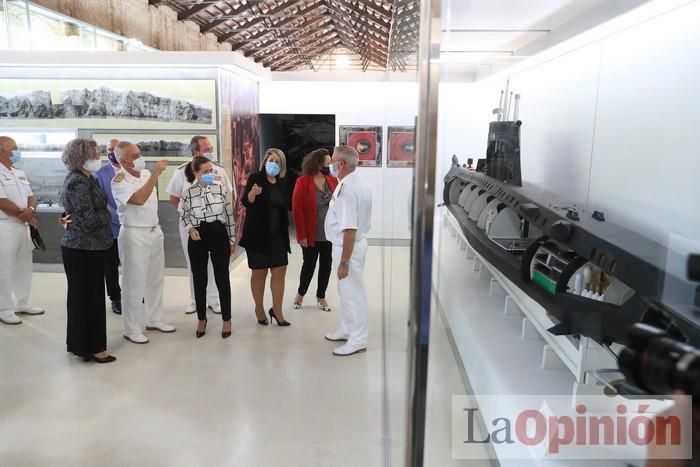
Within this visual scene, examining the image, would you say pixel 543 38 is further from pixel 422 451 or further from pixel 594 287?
pixel 422 451

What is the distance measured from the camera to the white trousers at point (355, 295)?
4086 millimetres

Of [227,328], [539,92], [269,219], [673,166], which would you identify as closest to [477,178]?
[539,92]

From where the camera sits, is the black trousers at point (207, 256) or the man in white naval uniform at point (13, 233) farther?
the man in white naval uniform at point (13, 233)

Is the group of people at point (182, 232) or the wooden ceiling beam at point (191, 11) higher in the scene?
the wooden ceiling beam at point (191, 11)

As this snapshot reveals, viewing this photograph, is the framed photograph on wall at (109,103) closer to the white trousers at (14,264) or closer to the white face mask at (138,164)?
the white trousers at (14,264)

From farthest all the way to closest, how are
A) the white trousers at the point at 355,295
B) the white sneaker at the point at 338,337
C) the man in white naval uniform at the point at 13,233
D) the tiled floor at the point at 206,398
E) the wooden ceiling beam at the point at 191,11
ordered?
the wooden ceiling beam at the point at 191,11, the man in white naval uniform at the point at 13,233, the white sneaker at the point at 338,337, the white trousers at the point at 355,295, the tiled floor at the point at 206,398

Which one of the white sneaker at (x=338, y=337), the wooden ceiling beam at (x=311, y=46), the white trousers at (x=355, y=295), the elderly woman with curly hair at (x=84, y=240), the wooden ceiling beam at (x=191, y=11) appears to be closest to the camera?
the elderly woman with curly hair at (x=84, y=240)

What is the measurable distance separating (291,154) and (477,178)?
20.3 feet

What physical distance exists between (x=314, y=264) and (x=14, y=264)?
9.70 ft

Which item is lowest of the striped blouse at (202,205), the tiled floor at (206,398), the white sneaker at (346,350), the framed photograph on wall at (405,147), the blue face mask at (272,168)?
the tiled floor at (206,398)

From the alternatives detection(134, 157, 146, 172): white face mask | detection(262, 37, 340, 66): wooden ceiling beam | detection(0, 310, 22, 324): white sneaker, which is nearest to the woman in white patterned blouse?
detection(134, 157, 146, 172): white face mask

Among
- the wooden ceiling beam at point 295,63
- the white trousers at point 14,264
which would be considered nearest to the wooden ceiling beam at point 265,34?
the wooden ceiling beam at point 295,63

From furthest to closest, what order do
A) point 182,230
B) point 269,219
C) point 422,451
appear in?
point 182,230 → point 269,219 → point 422,451

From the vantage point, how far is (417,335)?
3.33 ft
